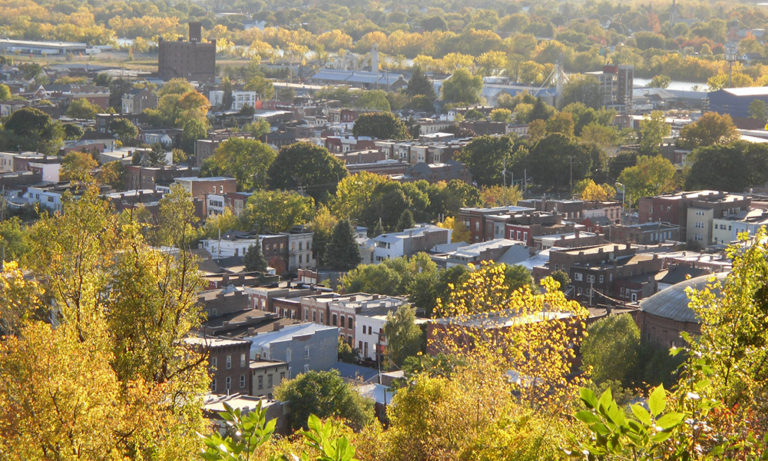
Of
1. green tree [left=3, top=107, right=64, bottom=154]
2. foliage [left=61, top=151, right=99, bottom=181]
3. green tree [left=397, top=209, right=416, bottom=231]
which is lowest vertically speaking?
green tree [left=397, top=209, right=416, bottom=231]

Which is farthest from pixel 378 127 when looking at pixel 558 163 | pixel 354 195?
pixel 354 195

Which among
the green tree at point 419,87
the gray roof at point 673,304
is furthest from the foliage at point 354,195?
the green tree at point 419,87

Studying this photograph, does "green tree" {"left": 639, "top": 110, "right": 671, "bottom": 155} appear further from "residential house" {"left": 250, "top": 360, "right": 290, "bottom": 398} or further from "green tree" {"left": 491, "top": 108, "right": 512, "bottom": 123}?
"residential house" {"left": 250, "top": 360, "right": 290, "bottom": 398}

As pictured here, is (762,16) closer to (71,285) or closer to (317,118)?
(317,118)

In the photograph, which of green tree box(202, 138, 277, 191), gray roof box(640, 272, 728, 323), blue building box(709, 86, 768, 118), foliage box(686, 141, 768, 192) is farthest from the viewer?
blue building box(709, 86, 768, 118)

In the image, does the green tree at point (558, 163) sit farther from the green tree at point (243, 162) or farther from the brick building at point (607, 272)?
the brick building at point (607, 272)

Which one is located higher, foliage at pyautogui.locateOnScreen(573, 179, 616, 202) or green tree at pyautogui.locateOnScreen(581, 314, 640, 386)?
foliage at pyautogui.locateOnScreen(573, 179, 616, 202)

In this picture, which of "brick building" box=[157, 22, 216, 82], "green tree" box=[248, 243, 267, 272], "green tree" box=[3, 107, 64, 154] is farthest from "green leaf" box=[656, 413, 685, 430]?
"brick building" box=[157, 22, 216, 82]
